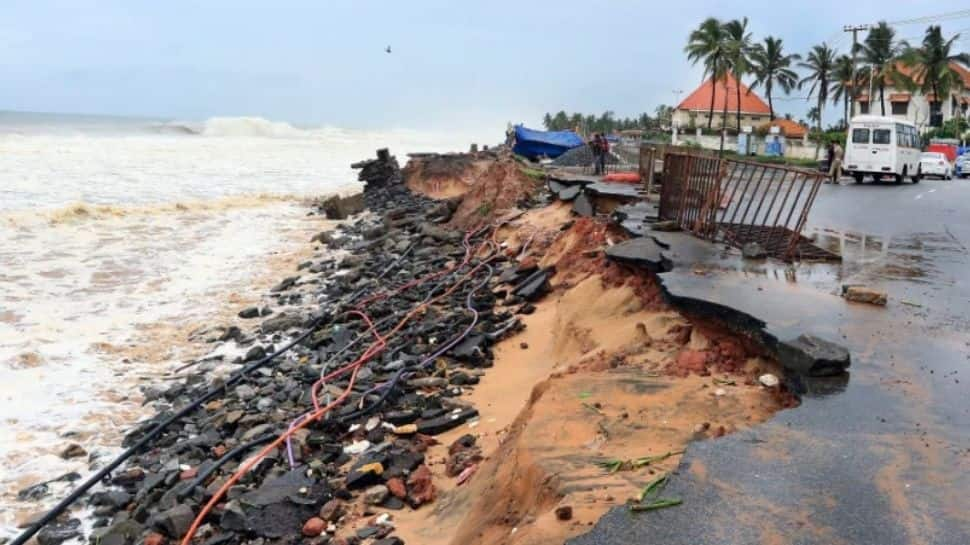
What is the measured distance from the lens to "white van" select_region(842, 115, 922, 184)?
27.9m

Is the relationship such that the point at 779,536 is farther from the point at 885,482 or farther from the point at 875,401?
the point at 875,401

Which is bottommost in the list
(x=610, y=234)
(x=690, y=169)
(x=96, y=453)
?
(x=96, y=453)

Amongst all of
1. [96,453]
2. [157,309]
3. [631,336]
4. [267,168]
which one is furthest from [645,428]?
[267,168]

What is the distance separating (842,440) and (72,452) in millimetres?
6410

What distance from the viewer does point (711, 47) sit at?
191 ft

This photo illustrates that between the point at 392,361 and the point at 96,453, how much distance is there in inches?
122

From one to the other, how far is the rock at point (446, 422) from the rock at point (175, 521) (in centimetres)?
194

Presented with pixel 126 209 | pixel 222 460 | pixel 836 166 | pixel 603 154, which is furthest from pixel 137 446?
pixel 836 166

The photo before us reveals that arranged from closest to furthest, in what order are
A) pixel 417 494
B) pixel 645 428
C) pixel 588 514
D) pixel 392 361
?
1. pixel 588 514
2. pixel 645 428
3. pixel 417 494
4. pixel 392 361

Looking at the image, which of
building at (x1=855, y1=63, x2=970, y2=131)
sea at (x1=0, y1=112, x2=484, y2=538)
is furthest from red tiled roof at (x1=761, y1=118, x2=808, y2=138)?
sea at (x1=0, y1=112, x2=484, y2=538)

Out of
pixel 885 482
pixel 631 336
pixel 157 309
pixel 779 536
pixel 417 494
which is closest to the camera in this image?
pixel 779 536

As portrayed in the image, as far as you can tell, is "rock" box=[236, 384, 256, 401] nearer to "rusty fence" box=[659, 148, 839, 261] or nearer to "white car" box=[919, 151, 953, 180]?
"rusty fence" box=[659, 148, 839, 261]

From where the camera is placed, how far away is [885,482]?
12.1ft

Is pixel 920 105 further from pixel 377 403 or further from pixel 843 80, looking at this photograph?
pixel 377 403
